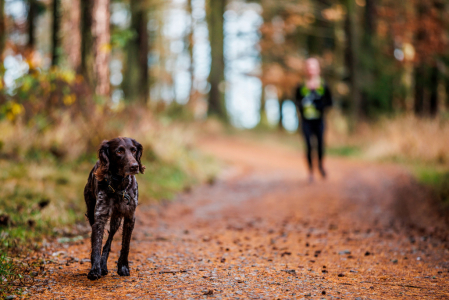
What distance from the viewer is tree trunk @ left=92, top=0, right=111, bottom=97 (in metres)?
9.39

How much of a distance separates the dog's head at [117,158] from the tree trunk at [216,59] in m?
18.9

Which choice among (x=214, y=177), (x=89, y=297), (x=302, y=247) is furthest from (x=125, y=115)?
(x=89, y=297)

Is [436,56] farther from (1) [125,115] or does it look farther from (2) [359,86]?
(1) [125,115]

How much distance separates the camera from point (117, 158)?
3.29 meters

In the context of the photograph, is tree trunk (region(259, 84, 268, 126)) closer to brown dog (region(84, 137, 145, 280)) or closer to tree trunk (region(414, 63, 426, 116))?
tree trunk (region(414, 63, 426, 116))

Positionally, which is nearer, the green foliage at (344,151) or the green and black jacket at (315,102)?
the green and black jacket at (315,102)

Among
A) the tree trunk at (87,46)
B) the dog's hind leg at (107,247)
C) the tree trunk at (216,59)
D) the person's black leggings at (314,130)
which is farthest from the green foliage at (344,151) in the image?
the dog's hind leg at (107,247)

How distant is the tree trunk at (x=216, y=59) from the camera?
2194cm

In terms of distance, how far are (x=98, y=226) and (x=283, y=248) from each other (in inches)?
91.7

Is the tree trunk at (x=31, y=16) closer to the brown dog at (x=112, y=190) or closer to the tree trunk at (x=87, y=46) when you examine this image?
the tree trunk at (x=87, y=46)

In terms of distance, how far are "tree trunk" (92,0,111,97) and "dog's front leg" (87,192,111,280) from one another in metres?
6.73

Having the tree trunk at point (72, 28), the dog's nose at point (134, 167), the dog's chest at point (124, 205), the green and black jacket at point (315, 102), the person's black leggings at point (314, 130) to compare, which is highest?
the tree trunk at point (72, 28)

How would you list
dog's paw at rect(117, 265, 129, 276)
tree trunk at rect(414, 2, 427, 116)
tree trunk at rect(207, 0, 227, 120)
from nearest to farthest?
dog's paw at rect(117, 265, 129, 276)
tree trunk at rect(414, 2, 427, 116)
tree trunk at rect(207, 0, 227, 120)

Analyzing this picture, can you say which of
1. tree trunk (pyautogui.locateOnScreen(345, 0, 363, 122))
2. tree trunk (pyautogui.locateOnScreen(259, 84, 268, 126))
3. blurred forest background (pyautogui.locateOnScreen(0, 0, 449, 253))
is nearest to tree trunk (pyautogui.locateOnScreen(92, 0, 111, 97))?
blurred forest background (pyautogui.locateOnScreen(0, 0, 449, 253))
